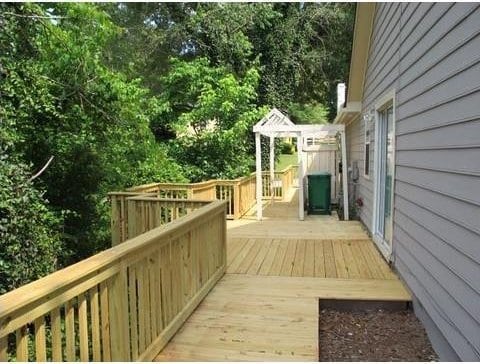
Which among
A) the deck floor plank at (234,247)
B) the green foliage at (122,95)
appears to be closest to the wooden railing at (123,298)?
the deck floor plank at (234,247)

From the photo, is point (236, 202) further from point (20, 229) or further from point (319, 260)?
point (20, 229)

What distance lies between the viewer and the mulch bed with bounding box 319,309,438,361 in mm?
3139

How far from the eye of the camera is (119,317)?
A: 8.00ft

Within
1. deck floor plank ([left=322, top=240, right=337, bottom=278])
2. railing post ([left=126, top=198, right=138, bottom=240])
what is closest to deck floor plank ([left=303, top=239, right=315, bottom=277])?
deck floor plank ([left=322, top=240, right=337, bottom=278])

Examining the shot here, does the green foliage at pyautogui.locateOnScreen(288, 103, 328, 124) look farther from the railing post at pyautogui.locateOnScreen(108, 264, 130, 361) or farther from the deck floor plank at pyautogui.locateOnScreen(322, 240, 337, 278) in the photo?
the railing post at pyautogui.locateOnScreen(108, 264, 130, 361)

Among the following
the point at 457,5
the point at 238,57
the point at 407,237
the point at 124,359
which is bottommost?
the point at 124,359

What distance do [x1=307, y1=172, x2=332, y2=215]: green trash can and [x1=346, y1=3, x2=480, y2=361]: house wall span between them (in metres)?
4.83

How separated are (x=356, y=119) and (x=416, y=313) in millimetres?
6293

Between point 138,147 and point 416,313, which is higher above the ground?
point 138,147

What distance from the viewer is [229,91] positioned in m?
12.1

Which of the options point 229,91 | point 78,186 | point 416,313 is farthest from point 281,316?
point 229,91

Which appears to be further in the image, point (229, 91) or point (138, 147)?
point (229, 91)

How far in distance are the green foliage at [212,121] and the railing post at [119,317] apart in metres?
8.96

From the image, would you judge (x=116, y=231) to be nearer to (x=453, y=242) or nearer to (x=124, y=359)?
(x=124, y=359)
